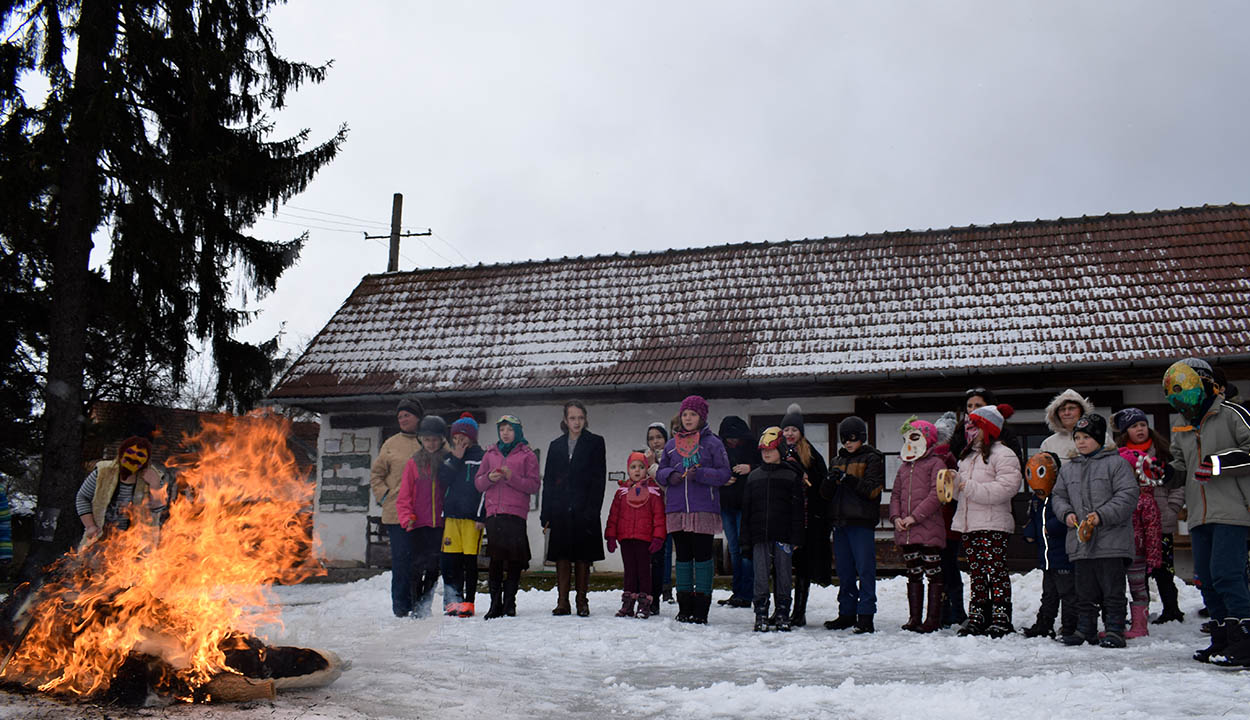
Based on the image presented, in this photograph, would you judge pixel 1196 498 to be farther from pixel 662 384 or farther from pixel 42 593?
pixel 662 384

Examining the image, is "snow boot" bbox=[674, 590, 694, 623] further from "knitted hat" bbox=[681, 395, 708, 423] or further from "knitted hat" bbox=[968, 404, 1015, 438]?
"knitted hat" bbox=[968, 404, 1015, 438]

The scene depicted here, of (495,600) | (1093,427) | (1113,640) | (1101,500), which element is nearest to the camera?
(1113,640)

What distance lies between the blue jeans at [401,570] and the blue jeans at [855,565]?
11.4 ft

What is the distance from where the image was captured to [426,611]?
27.7ft

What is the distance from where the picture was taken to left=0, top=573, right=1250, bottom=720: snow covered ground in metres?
4.49

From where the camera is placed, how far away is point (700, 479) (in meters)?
8.11

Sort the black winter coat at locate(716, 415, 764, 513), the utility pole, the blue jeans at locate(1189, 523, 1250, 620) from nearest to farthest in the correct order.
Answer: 1. the blue jeans at locate(1189, 523, 1250, 620)
2. the black winter coat at locate(716, 415, 764, 513)
3. the utility pole

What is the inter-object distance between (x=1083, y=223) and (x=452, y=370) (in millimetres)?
10053

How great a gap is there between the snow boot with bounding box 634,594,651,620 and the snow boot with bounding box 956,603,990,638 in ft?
7.85

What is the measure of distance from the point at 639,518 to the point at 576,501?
55cm

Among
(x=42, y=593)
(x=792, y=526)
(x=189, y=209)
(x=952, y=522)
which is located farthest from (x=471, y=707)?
(x=189, y=209)

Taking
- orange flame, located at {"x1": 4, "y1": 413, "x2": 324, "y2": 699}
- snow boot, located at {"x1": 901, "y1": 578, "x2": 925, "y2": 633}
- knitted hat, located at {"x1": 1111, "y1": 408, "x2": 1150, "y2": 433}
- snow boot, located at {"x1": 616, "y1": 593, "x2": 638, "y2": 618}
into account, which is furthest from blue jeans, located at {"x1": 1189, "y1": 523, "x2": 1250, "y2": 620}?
orange flame, located at {"x1": 4, "y1": 413, "x2": 324, "y2": 699}

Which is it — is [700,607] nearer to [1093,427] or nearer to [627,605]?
[627,605]

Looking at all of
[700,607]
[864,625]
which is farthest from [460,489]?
[864,625]
